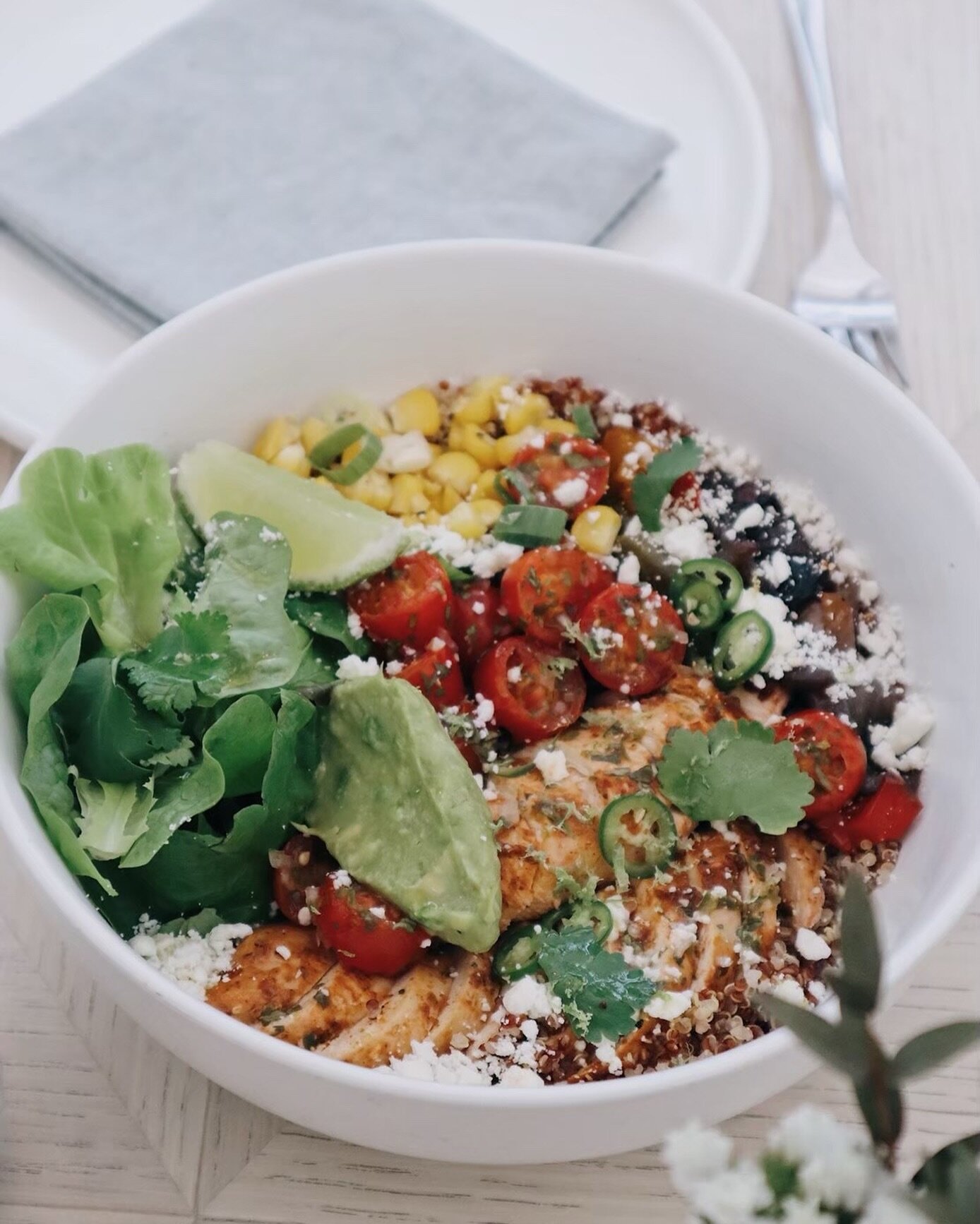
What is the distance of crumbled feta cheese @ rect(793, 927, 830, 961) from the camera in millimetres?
1563

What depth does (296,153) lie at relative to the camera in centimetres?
231

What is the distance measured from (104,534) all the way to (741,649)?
853mm

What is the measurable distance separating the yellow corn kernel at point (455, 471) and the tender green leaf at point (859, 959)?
4.57ft

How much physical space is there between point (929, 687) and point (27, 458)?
1.21 meters

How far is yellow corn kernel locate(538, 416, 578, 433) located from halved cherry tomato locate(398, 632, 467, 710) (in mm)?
397

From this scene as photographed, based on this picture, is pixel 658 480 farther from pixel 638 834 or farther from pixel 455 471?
pixel 638 834

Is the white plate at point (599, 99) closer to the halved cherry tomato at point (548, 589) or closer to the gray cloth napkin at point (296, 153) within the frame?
the gray cloth napkin at point (296, 153)

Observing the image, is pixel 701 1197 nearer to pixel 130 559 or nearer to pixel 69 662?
pixel 69 662

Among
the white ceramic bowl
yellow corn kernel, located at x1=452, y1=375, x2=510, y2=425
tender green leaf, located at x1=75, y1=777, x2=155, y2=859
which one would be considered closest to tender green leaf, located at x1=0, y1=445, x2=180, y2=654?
the white ceramic bowl

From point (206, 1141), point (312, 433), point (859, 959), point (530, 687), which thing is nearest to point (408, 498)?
point (312, 433)

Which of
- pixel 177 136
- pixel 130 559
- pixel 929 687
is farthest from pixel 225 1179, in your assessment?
pixel 177 136

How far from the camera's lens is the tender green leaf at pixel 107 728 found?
1455 mm

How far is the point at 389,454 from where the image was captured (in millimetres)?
1956

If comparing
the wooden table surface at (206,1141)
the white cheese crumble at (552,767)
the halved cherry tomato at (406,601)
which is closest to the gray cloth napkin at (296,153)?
the halved cherry tomato at (406,601)
